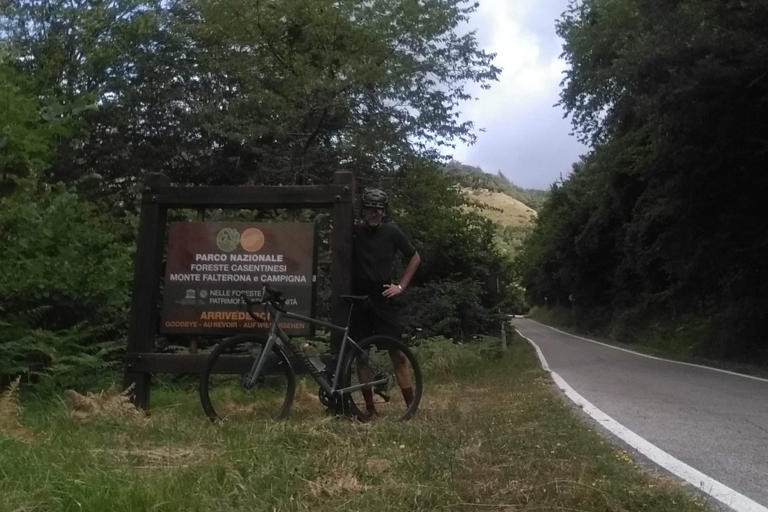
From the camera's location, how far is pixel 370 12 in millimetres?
21203

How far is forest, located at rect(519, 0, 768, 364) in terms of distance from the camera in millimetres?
16984

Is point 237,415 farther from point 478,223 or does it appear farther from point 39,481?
point 478,223

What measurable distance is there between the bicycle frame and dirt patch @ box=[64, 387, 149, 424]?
1.00 metres

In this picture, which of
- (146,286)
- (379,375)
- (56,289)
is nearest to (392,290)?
(379,375)

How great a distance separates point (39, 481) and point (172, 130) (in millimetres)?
17833

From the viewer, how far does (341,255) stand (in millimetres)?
7344

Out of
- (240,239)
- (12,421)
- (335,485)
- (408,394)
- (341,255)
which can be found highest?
(240,239)

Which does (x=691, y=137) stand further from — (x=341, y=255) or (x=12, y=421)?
(x=12, y=421)

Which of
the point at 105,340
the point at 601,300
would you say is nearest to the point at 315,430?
the point at 105,340

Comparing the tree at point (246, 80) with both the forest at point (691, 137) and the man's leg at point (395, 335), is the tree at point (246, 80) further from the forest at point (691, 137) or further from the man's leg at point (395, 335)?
the man's leg at point (395, 335)

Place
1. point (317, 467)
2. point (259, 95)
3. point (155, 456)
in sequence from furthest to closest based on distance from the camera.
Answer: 1. point (259, 95)
2. point (155, 456)
3. point (317, 467)

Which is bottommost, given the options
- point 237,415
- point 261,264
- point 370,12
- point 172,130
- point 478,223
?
point 237,415

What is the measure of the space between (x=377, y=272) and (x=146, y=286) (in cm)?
234

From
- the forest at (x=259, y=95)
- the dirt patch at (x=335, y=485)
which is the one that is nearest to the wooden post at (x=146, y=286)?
the dirt patch at (x=335, y=485)
